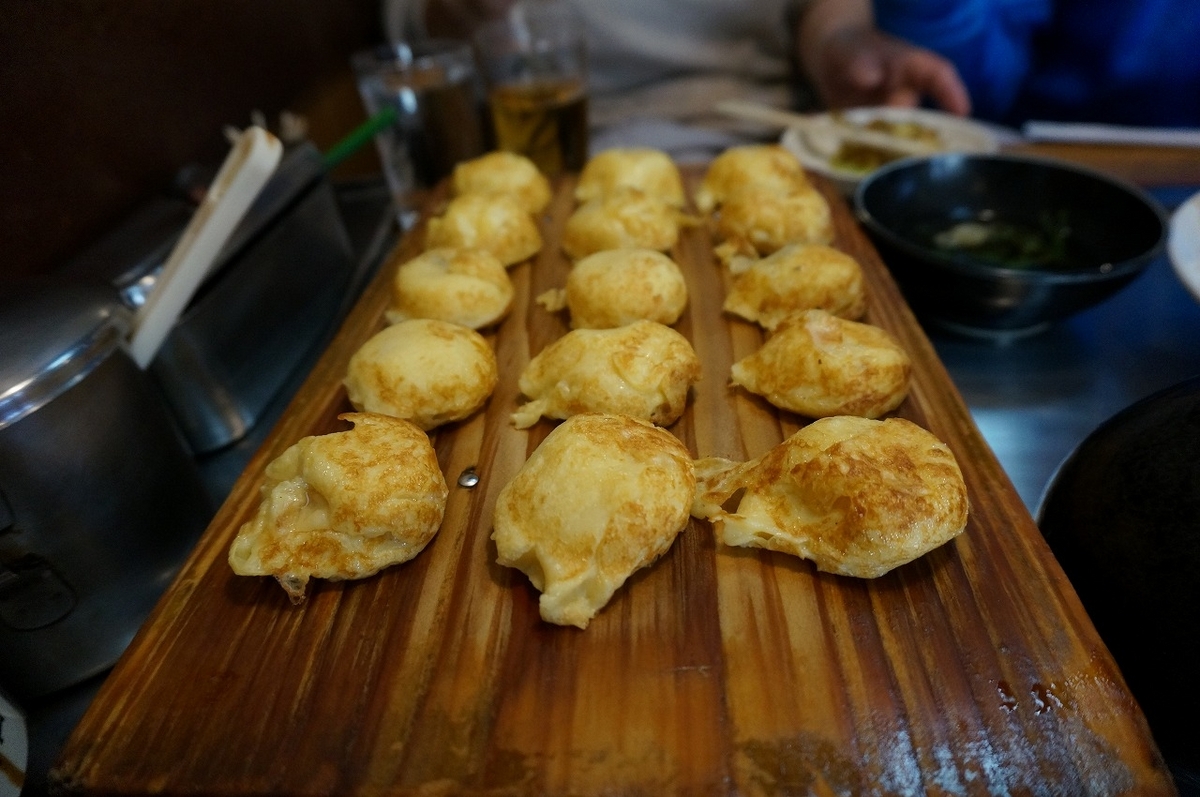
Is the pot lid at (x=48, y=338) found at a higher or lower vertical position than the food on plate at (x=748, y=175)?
higher

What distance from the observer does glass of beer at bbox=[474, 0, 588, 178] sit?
7.01 feet

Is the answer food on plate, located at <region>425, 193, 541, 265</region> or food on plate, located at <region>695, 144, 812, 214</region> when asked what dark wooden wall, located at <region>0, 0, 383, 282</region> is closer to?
food on plate, located at <region>425, 193, 541, 265</region>

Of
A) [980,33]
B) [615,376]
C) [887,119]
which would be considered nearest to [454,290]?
[615,376]

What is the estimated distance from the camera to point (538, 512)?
939 mm

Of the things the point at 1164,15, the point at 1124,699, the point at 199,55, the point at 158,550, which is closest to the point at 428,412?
the point at 158,550

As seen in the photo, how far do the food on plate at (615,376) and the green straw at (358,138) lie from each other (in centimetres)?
95

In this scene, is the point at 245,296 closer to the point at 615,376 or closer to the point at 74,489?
the point at 74,489

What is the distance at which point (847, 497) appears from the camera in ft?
2.99

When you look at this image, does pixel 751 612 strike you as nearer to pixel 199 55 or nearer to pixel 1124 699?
pixel 1124 699

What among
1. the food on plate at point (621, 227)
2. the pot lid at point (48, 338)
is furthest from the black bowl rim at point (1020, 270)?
the pot lid at point (48, 338)

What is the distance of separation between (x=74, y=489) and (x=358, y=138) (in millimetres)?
1222

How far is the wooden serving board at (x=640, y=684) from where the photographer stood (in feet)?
2.39

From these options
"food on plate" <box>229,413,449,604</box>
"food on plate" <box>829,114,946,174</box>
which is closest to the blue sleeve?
"food on plate" <box>829,114,946,174</box>

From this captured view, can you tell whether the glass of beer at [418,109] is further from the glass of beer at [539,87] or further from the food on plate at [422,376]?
the food on plate at [422,376]
